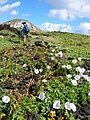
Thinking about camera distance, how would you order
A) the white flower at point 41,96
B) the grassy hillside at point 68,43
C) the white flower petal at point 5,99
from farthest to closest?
1. the grassy hillside at point 68,43
2. the white flower at point 41,96
3. the white flower petal at point 5,99

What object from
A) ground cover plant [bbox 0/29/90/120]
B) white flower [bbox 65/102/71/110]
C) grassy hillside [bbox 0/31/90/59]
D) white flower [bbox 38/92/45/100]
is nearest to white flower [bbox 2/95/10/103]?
ground cover plant [bbox 0/29/90/120]

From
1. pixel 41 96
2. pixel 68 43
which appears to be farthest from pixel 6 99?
pixel 68 43

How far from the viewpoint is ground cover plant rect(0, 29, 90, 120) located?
30.6 feet

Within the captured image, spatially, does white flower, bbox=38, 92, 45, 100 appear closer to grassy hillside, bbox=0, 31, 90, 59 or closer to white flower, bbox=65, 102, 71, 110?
white flower, bbox=65, 102, 71, 110

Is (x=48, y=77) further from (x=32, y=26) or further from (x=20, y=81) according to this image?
(x=32, y=26)

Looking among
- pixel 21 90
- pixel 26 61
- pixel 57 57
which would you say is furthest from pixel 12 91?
pixel 57 57

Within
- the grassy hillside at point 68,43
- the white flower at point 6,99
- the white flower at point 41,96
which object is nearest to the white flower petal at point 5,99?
the white flower at point 6,99

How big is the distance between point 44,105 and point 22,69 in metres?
2.86

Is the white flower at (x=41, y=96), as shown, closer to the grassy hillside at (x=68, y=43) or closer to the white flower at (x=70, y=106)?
the white flower at (x=70, y=106)

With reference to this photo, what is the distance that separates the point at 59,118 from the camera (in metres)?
9.38

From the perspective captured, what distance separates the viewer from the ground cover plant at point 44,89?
9.31 m

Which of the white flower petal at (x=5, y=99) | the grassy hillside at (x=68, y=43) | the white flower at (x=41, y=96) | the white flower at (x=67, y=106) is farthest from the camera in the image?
the grassy hillside at (x=68, y=43)

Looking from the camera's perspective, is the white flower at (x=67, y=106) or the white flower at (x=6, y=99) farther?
the white flower at (x=67, y=106)

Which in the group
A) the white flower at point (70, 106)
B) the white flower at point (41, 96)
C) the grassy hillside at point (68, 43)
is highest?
the grassy hillside at point (68, 43)
